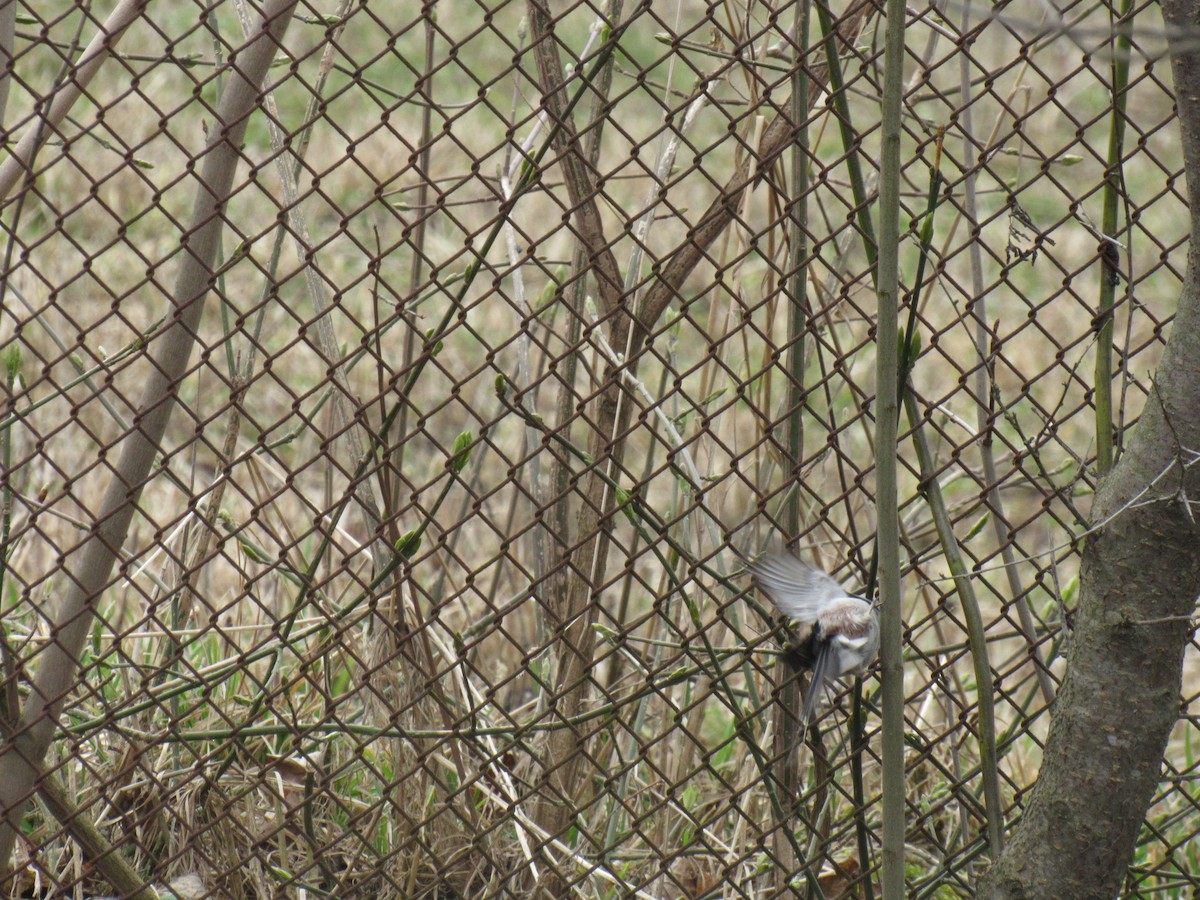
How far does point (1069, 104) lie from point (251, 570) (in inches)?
201

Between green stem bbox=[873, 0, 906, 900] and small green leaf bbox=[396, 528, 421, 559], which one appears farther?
small green leaf bbox=[396, 528, 421, 559]

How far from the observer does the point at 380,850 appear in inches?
92.5

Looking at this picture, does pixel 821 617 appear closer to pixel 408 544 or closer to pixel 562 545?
pixel 562 545

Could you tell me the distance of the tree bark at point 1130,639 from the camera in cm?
163

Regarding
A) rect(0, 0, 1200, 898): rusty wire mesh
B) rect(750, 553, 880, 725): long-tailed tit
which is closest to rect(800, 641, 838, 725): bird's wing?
rect(750, 553, 880, 725): long-tailed tit

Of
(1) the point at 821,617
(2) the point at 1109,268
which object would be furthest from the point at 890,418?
(2) the point at 1109,268

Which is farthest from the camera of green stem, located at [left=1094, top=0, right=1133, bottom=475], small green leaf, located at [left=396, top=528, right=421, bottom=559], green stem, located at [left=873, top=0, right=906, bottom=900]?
small green leaf, located at [left=396, top=528, right=421, bottom=559]

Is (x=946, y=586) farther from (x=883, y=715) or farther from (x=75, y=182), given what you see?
(x=75, y=182)

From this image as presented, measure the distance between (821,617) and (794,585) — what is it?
0.27ft

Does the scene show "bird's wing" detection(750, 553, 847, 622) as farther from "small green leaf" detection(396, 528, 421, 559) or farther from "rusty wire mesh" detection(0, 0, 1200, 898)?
"small green leaf" detection(396, 528, 421, 559)

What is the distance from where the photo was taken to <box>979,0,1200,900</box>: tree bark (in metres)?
1.63

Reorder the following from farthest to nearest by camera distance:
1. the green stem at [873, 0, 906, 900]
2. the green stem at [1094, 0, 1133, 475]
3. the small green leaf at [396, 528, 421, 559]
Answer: the small green leaf at [396, 528, 421, 559], the green stem at [1094, 0, 1133, 475], the green stem at [873, 0, 906, 900]

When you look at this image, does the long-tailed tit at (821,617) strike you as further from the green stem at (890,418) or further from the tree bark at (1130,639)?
the tree bark at (1130,639)

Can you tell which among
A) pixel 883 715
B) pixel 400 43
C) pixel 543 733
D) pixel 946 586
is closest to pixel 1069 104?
pixel 400 43
